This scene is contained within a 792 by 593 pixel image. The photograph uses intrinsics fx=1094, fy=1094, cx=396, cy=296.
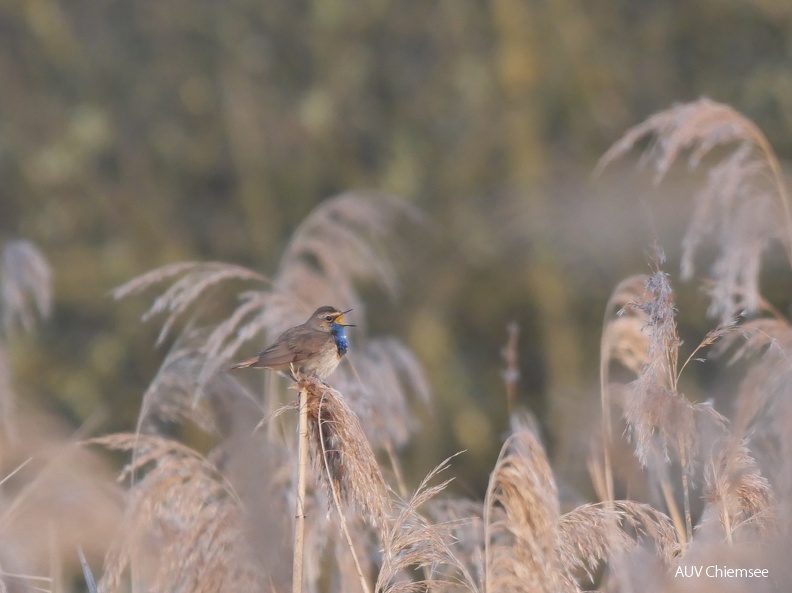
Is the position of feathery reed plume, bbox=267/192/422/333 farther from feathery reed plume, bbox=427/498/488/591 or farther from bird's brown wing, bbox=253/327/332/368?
feathery reed plume, bbox=427/498/488/591

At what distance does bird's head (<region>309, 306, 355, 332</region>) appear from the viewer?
4129 mm

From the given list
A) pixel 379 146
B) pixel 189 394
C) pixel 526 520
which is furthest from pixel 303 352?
pixel 379 146

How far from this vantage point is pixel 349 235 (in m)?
4.93

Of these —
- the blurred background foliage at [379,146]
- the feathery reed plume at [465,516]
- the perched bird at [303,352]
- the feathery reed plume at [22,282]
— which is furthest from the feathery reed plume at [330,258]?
the blurred background foliage at [379,146]

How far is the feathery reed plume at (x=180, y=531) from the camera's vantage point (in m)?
2.75

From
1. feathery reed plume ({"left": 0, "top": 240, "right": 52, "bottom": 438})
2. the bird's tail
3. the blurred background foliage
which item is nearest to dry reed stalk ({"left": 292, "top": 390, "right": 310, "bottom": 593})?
the bird's tail

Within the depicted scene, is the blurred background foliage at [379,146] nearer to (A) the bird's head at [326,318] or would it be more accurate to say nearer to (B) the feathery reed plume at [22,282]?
(B) the feathery reed plume at [22,282]

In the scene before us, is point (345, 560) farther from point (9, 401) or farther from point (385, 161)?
point (385, 161)

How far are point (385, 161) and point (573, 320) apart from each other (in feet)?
7.79

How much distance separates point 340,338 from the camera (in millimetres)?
4113

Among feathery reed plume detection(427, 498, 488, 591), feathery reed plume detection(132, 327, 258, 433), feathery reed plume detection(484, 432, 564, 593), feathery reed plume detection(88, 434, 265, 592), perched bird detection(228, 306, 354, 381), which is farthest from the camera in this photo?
perched bird detection(228, 306, 354, 381)

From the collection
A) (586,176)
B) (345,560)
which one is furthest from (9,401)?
(586,176)

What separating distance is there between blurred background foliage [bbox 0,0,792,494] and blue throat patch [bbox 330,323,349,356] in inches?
194

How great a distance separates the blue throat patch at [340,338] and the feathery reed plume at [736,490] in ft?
5.28
